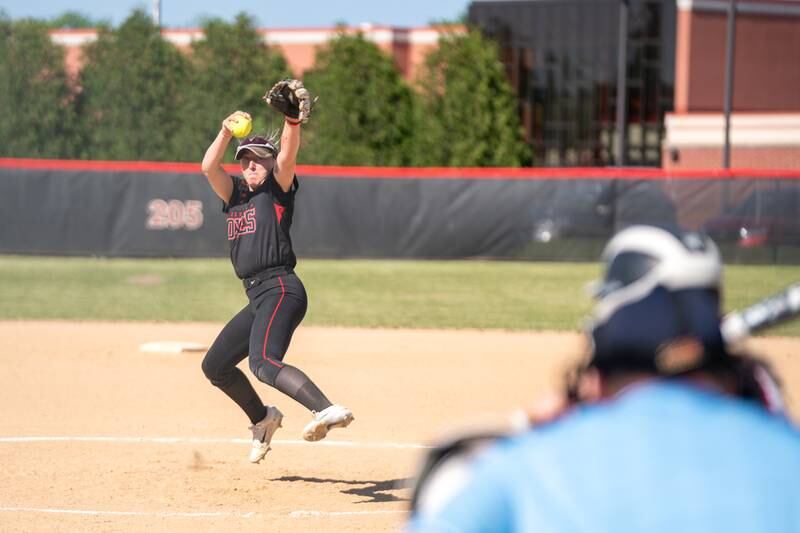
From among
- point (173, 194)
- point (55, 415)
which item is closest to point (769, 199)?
point (173, 194)

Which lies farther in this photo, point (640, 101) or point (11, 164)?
point (640, 101)

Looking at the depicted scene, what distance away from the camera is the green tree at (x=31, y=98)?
1241 inches

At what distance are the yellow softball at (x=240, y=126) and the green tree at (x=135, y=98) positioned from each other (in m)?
25.5

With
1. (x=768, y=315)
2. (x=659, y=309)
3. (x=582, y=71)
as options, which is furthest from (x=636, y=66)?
(x=659, y=309)

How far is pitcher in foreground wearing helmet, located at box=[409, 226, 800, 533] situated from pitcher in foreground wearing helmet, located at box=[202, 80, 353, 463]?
4.65 metres

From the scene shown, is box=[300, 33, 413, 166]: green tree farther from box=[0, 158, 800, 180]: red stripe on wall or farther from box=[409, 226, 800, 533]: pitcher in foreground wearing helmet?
box=[409, 226, 800, 533]: pitcher in foreground wearing helmet

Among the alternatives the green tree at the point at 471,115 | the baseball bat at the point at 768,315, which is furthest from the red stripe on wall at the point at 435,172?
the baseball bat at the point at 768,315

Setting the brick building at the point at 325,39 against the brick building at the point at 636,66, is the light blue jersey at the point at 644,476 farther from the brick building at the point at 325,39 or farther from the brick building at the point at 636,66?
the brick building at the point at 325,39

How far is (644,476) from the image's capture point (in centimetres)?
143

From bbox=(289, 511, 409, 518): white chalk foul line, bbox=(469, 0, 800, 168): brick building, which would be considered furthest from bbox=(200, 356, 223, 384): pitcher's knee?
bbox=(469, 0, 800, 168): brick building

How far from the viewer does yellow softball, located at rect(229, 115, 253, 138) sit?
21.0 feet

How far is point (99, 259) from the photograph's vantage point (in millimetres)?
23047

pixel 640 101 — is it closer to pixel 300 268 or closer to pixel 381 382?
pixel 300 268

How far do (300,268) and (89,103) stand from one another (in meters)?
13.7
